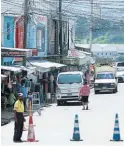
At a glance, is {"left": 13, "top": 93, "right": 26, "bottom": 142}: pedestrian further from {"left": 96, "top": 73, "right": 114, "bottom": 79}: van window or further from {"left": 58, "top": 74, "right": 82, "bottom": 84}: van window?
{"left": 96, "top": 73, "right": 114, "bottom": 79}: van window

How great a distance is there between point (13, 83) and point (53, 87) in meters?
12.0

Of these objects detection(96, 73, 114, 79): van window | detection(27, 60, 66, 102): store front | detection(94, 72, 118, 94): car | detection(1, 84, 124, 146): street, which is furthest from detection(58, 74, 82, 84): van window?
detection(96, 73, 114, 79): van window

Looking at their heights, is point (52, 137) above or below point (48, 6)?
below

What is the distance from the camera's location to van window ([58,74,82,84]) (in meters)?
35.9

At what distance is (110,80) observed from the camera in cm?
4725

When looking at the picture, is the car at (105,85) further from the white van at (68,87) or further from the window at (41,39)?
the white van at (68,87)

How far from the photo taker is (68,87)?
35531mm

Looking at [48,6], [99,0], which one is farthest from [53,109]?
[99,0]

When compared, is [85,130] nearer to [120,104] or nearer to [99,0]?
[120,104]

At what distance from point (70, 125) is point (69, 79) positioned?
12707 millimetres

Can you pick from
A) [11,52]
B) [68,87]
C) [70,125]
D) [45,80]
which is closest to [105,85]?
[45,80]

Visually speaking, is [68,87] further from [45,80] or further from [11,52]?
[11,52]

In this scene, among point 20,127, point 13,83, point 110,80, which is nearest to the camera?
point 20,127

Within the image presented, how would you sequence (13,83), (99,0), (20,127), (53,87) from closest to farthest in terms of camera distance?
(20,127), (13,83), (53,87), (99,0)
